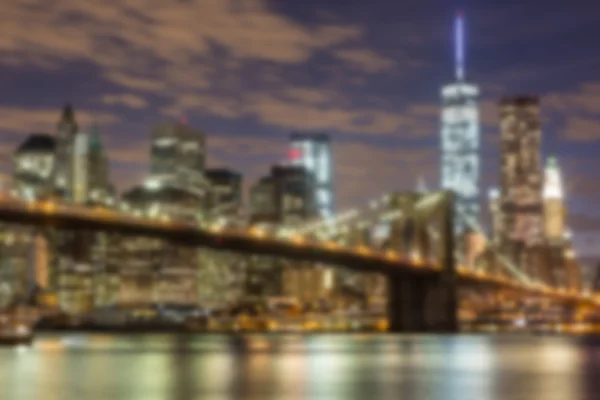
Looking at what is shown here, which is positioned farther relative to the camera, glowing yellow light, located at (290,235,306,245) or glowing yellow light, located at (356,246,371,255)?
glowing yellow light, located at (356,246,371,255)

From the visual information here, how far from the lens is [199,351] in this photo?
75938mm

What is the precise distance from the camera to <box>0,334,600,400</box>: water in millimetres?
41031

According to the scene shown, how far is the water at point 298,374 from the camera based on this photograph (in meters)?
41.0

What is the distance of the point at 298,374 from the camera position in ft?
166

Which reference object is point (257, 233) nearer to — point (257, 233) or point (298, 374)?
point (257, 233)

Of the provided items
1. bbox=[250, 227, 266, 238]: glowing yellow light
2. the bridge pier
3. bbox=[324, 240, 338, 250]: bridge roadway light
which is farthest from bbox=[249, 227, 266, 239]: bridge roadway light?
the bridge pier

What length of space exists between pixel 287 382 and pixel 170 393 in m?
6.42

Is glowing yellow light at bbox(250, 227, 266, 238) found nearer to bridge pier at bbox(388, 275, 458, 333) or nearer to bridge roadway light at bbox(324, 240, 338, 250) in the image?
bridge roadway light at bbox(324, 240, 338, 250)

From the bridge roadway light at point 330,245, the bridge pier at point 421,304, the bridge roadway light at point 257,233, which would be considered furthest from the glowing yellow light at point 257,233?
the bridge pier at point 421,304

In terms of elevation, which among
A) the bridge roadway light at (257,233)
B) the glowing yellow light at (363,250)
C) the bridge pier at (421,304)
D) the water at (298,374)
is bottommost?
the water at (298,374)

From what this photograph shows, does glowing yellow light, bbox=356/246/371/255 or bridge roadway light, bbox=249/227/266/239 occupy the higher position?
bridge roadway light, bbox=249/227/266/239

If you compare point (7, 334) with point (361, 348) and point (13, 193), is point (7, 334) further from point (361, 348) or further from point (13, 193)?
point (361, 348)

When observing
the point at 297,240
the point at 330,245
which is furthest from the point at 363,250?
the point at 297,240

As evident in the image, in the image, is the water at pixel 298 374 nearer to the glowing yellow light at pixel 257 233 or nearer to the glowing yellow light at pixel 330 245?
the glowing yellow light at pixel 257 233
